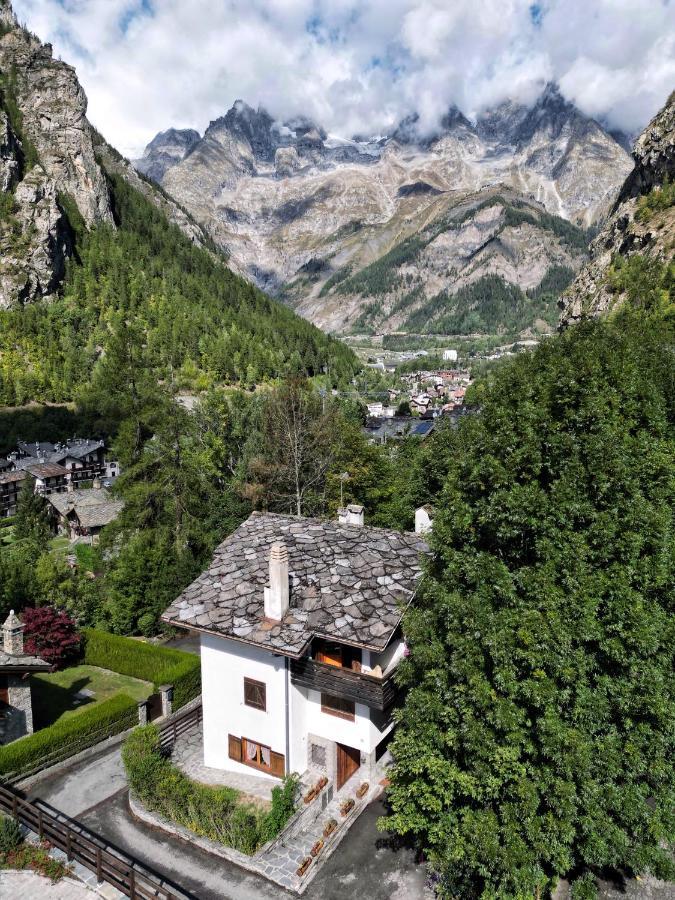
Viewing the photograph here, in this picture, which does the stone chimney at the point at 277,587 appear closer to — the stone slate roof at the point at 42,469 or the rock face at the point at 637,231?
the rock face at the point at 637,231

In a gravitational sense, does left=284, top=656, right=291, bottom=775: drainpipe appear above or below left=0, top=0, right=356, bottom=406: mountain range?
below

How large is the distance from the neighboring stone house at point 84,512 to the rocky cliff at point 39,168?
257 ft

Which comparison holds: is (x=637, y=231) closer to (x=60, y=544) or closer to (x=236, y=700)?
(x=60, y=544)

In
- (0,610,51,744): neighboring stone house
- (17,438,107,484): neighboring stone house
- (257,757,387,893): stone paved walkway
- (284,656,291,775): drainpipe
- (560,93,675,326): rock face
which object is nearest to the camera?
(257,757,387,893): stone paved walkway

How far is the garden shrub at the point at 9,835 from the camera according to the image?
57.4 feet

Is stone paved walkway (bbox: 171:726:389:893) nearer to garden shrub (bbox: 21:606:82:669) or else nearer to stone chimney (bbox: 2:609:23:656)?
stone chimney (bbox: 2:609:23:656)

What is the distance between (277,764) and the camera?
20281 millimetres

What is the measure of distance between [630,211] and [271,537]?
99.2 meters

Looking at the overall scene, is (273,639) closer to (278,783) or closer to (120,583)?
(278,783)

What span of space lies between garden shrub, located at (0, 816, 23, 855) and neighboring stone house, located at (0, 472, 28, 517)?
7017cm

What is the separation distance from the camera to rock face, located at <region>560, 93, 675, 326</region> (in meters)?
80.6

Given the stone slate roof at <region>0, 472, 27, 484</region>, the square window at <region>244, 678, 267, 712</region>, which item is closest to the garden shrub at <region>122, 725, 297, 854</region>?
the square window at <region>244, 678, 267, 712</region>

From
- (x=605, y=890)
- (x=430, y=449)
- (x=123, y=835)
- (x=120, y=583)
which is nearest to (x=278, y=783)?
(x=123, y=835)

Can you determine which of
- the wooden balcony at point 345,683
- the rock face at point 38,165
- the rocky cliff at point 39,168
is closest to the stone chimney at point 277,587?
the wooden balcony at point 345,683
